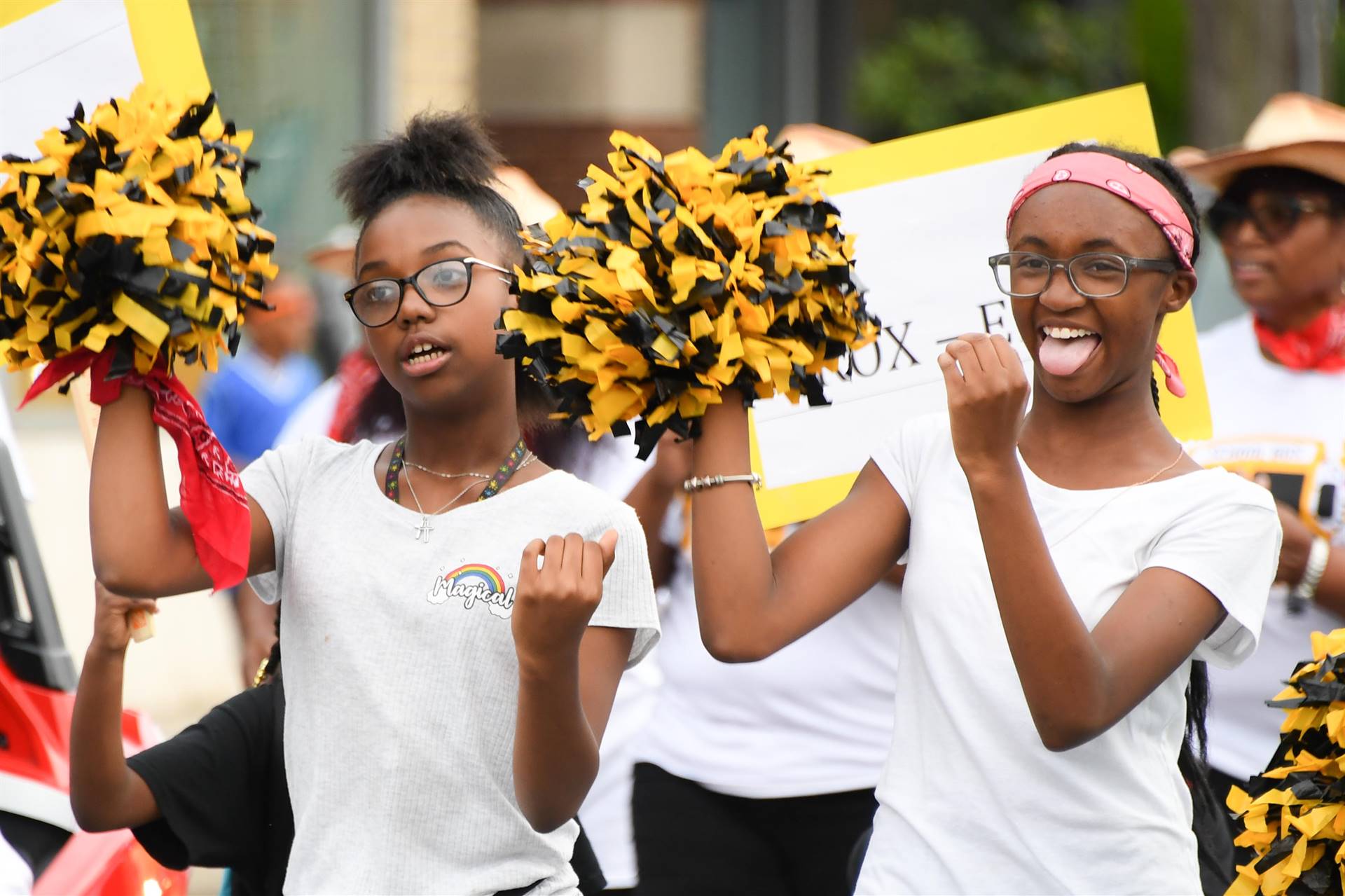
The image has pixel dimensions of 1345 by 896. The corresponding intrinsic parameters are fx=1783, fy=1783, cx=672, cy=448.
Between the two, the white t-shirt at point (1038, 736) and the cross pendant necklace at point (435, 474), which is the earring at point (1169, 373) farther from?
the cross pendant necklace at point (435, 474)

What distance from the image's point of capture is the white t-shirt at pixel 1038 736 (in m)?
2.62

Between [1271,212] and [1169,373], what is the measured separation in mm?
2024

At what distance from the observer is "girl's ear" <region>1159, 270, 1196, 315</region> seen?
9.24 ft

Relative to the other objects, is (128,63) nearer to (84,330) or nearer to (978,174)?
(84,330)

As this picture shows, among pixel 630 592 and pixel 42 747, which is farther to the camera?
pixel 42 747

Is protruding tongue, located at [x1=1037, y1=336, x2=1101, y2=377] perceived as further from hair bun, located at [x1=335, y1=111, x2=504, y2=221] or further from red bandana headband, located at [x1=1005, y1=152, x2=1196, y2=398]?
hair bun, located at [x1=335, y1=111, x2=504, y2=221]

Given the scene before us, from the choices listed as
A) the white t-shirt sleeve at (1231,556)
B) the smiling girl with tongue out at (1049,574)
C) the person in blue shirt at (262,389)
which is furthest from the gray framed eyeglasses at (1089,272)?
the person in blue shirt at (262,389)

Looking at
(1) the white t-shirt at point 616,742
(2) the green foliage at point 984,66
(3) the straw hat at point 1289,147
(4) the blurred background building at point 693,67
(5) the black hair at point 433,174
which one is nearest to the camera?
(5) the black hair at point 433,174

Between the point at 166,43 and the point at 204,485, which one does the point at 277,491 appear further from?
the point at 166,43

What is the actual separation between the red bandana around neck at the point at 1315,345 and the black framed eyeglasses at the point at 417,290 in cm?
265

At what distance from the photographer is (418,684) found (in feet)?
9.18

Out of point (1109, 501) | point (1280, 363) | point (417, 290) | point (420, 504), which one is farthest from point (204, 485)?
point (1280, 363)

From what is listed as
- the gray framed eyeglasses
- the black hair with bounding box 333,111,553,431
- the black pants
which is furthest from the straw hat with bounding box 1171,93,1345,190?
the black hair with bounding box 333,111,553,431

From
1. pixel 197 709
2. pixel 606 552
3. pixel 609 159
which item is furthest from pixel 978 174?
pixel 197 709
